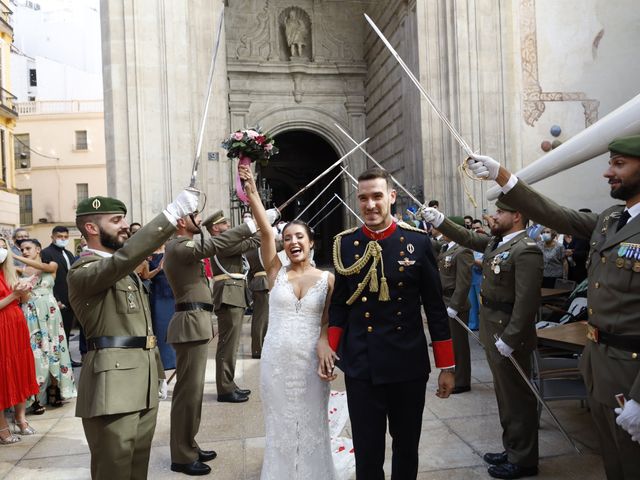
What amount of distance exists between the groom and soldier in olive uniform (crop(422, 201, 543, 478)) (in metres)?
1.15

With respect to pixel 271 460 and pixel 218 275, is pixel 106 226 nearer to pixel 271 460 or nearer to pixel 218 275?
pixel 271 460

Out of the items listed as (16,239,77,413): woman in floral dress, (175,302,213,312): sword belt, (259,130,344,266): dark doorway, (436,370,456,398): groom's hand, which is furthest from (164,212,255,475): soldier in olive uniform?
(259,130,344,266): dark doorway

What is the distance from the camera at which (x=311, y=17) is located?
19.1 m

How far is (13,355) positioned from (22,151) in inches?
1361

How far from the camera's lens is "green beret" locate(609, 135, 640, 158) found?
8.54 ft

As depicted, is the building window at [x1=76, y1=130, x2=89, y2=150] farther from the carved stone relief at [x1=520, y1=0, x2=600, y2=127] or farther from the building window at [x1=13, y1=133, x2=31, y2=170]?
the carved stone relief at [x1=520, y1=0, x2=600, y2=127]

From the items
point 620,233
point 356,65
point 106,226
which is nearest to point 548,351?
point 620,233

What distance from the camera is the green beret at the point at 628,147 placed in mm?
2604

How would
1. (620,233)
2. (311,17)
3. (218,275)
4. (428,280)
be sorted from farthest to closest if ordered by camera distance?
(311,17) → (218,275) → (428,280) → (620,233)

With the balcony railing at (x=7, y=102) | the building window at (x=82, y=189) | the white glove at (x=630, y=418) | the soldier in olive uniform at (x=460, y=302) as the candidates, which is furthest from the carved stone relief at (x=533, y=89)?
the building window at (x=82, y=189)

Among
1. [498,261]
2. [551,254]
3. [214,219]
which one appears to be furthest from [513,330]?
[551,254]

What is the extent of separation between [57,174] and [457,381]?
3536 cm

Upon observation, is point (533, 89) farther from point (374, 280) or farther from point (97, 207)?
point (97, 207)

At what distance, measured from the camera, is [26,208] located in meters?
35.2
